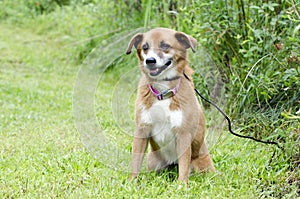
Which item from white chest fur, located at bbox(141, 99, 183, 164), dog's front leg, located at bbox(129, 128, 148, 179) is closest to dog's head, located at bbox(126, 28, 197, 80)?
white chest fur, located at bbox(141, 99, 183, 164)

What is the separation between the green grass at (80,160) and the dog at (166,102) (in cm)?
23

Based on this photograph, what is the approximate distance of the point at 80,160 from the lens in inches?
179

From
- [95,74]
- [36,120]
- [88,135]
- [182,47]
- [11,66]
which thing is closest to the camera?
[182,47]

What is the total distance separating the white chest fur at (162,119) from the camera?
399 centimetres

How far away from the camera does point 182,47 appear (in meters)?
4.09

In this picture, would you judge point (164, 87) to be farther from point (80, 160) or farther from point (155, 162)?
point (80, 160)

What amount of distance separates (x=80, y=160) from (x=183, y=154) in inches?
37.5

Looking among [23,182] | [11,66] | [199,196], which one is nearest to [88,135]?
[23,182]

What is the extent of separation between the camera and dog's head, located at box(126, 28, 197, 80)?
13.0 feet

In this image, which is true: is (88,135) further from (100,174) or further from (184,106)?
(184,106)

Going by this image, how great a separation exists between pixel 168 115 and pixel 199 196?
0.60 m

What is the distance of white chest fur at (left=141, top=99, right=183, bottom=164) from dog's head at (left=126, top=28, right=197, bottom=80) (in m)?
0.23

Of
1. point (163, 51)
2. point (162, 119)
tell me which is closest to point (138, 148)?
point (162, 119)

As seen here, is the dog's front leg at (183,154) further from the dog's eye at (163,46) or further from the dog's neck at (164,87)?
the dog's eye at (163,46)
